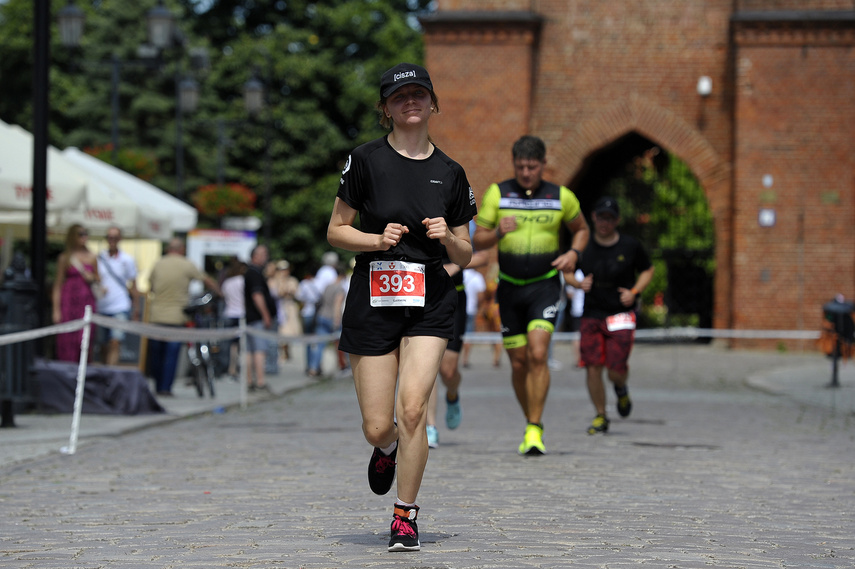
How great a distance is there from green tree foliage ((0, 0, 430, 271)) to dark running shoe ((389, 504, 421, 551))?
42253mm

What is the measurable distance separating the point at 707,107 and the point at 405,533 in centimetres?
2450

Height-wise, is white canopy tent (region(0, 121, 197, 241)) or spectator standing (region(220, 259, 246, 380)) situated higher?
white canopy tent (region(0, 121, 197, 241))

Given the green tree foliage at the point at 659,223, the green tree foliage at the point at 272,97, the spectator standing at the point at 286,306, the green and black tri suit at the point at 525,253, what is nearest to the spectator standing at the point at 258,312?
the spectator standing at the point at 286,306

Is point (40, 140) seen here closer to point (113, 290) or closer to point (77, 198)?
point (77, 198)

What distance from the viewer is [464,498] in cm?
704

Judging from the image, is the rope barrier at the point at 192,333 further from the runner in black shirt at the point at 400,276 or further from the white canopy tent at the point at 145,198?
the runner in black shirt at the point at 400,276

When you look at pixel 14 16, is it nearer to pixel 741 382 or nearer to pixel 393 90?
pixel 741 382

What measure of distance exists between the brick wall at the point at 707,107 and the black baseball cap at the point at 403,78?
879 inches

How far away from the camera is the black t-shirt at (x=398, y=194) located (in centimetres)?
560

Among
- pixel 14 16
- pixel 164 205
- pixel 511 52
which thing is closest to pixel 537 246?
pixel 164 205

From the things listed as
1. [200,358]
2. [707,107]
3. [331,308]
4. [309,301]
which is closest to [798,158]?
[707,107]

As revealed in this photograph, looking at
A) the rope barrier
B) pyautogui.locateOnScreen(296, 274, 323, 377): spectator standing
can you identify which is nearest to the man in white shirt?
the rope barrier

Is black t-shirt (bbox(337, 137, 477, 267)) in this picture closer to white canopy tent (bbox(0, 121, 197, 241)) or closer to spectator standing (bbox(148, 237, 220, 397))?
white canopy tent (bbox(0, 121, 197, 241))

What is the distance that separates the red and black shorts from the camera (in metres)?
10.6
